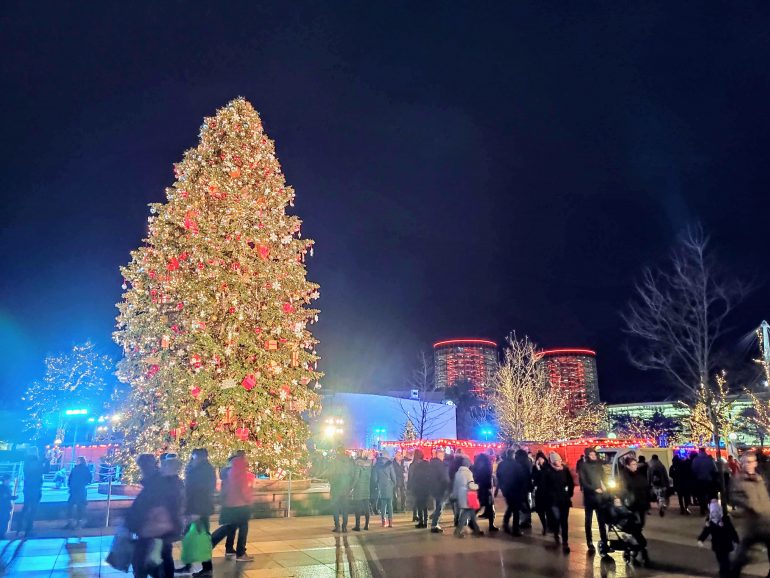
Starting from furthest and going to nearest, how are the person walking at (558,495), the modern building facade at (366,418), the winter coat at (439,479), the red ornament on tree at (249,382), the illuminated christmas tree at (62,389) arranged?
the modern building facade at (366,418), the illuminated christmas tree at (62,389), the red ornament on tree at (249,382), the winter coat at (439,479), the person walking at (558,495)

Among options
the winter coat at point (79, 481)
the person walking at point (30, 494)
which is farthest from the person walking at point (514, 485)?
the person walking at point (30, 494)

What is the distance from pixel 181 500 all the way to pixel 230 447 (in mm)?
8182

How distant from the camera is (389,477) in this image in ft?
45.8

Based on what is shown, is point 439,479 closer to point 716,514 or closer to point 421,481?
point 421,481

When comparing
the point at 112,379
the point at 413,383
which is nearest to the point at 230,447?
the point at 112,379

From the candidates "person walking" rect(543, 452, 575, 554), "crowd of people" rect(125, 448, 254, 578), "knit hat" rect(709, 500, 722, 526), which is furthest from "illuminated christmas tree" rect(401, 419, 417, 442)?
"crowd of people" rect(125, 448, 254, 578)

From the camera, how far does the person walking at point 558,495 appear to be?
35.0 ft

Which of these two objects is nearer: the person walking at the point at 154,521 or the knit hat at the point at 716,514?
the person walking at the point at 154,521

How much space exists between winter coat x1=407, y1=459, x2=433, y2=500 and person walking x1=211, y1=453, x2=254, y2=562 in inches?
190

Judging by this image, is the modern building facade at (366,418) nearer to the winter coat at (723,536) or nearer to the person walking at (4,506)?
the person walking at (4,506)

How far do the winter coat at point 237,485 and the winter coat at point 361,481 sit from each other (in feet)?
13.3

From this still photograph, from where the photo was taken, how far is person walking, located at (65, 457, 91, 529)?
40.8ft

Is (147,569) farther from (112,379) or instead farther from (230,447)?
(112,379)

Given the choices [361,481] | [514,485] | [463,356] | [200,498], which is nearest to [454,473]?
[514,485]
